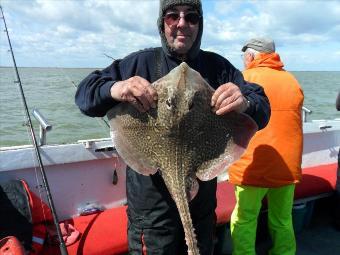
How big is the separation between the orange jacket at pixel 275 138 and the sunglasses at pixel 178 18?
1583mm

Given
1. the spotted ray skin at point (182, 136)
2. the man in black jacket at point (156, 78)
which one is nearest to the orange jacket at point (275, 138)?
the man in black jacket at point (156, 78)

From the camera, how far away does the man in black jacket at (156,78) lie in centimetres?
222

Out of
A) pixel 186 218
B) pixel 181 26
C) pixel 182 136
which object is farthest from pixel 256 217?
pixel 181 26

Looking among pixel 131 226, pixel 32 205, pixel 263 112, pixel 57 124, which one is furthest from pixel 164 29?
pixel 57 124

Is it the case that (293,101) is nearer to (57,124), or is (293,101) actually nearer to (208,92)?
(208,92)

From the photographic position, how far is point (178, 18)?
2.23m

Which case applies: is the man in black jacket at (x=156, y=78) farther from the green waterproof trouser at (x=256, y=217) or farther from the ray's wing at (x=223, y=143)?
the green waterproof trouser at (x=256, y=217)

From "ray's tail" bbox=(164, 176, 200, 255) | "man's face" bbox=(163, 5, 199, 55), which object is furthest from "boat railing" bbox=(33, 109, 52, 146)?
"ray's tail" bbox=(164, 176, 200, 255)

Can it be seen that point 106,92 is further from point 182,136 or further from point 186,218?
point 186,218

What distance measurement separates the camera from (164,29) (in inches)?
92.0

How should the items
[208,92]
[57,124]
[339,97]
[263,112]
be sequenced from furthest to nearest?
1. [57,124]
2. [339,97]
3. [263,112]
4. [208,92]

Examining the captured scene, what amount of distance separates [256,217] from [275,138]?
862 millimetres

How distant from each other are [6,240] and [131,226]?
3.44 ft

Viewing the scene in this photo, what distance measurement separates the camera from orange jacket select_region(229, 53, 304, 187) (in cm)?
370
